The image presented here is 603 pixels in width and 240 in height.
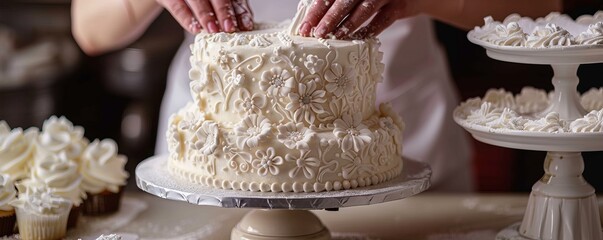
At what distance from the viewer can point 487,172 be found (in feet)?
14.7

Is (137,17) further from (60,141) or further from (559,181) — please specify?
(559,181)

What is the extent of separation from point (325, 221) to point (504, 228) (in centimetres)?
47

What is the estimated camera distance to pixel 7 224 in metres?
2.26

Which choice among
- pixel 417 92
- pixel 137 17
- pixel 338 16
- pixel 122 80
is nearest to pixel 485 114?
pixel 338 16

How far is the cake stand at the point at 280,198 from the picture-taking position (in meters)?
1.91

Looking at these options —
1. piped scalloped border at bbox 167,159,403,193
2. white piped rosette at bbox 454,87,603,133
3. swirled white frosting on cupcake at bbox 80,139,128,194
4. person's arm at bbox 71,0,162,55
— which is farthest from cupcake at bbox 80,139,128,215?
white piped rosette at bbox 454,87,603,133

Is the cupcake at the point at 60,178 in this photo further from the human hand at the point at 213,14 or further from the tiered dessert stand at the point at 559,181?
the tiered dessert stand at the point at 559,181

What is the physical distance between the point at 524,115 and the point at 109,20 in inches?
46.1

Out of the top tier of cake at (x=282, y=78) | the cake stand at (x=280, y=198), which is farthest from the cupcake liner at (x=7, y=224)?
the top tier of cake at (x=282, y=78)

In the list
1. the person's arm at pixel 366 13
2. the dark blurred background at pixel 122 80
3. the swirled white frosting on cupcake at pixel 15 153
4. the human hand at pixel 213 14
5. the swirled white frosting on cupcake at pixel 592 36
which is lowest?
the dark blurred background at pixel 122 80

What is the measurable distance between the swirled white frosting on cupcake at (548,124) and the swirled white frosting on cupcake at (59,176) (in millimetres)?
1112

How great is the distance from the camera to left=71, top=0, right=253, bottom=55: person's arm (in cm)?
214

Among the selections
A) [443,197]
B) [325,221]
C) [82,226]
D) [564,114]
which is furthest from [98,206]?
[564,114]

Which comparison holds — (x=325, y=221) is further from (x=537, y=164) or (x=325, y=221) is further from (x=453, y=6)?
(x=537, y=164)
